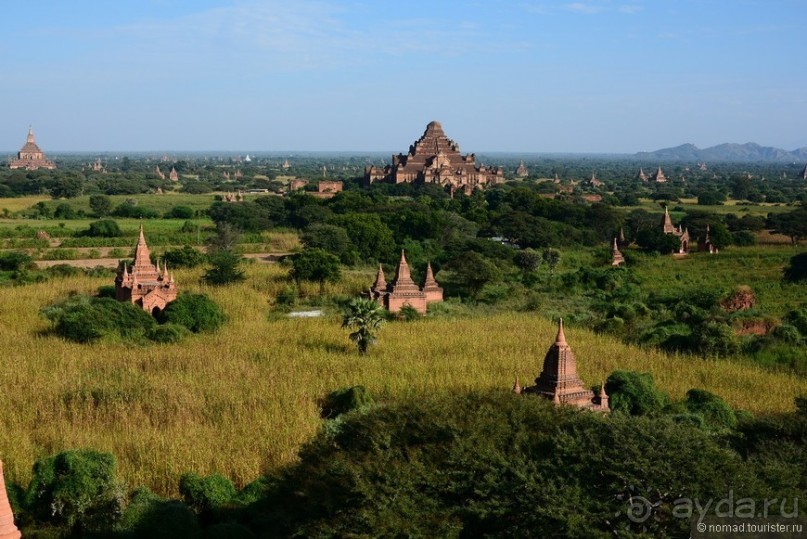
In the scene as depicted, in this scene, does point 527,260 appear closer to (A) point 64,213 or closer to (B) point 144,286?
(B) point 144,286

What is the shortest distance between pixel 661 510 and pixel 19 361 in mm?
18095

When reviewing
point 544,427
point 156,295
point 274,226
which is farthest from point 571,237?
point 544,427

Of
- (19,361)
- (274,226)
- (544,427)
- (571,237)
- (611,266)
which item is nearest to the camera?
(544,427)

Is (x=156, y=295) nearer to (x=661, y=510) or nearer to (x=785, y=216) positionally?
(x=661, y=510)

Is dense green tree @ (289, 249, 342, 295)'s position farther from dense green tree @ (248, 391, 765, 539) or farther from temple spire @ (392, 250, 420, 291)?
dense green tree @ (248, 391, 765, 539)

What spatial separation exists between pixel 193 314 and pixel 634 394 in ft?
51.8


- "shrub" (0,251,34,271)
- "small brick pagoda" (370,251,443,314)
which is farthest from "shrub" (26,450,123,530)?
"shrub" (0,251,34,271)

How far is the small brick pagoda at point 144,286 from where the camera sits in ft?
94.8

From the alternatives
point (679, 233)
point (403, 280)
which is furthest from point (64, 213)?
point (679, 233)

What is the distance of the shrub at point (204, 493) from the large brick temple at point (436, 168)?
7687cm

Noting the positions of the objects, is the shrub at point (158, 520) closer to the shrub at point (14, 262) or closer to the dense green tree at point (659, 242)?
the shrub at point (14, 262)

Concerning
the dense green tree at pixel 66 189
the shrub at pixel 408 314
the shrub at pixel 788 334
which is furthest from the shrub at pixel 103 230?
the shrub at pixel 788 334

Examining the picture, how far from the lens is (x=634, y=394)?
60.3ft

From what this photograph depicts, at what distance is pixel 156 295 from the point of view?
2895 centimetres
